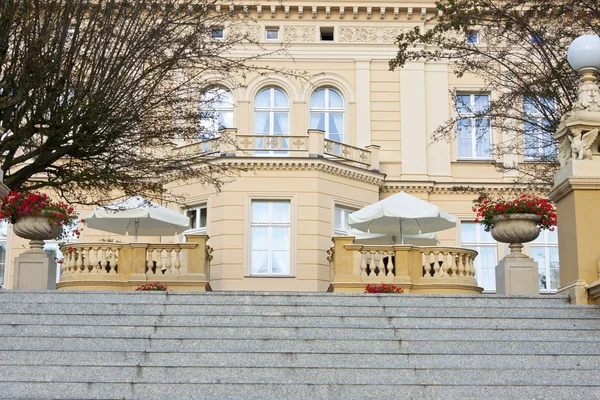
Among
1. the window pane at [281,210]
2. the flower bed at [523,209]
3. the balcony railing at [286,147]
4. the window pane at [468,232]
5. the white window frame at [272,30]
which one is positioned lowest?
the flower bed at [523,209]

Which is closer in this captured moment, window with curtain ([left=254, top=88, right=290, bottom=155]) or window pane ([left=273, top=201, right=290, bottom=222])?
window pane ([left=273, top=201, right=290, bottom=222])

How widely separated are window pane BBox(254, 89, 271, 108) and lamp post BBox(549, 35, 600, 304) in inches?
793

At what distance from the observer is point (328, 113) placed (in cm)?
3303

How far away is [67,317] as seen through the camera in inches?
448

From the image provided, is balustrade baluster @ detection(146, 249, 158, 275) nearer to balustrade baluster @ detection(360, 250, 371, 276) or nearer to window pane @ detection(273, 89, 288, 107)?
balustrade baluster @ detection(360, 250, 371, 276)

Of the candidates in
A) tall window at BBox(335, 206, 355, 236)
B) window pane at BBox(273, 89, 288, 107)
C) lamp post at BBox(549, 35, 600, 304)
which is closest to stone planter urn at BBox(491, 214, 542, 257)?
lamp post at BBox(549, 35, 600, 304)

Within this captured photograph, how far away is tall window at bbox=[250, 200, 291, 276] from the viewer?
29359mm

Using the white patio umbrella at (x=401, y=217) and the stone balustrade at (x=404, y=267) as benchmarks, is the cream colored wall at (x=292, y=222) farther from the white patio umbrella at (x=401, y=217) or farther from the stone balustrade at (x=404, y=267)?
the stone balustrade at (x=404, y=267)

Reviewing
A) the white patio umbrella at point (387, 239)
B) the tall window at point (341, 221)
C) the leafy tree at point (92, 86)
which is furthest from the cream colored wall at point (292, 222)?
the leafy tree at point (92, 86)

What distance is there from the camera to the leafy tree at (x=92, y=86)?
1784 cm

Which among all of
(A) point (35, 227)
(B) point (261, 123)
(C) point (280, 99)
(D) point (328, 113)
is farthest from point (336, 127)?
(A) point (35, 227)

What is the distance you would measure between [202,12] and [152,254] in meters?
6.56

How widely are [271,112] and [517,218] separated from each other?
15.4 meters

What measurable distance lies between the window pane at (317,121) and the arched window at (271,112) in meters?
0.78
